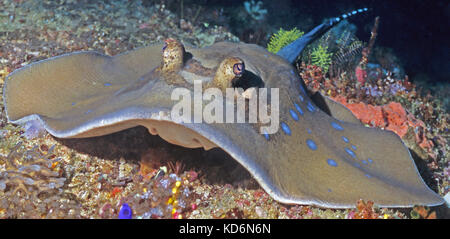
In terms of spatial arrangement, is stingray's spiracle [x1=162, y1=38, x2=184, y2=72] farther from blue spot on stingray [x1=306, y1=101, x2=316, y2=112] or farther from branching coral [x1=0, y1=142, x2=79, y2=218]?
blue spot on stingray [x1=306, y1=101, x2=316, y2=112]

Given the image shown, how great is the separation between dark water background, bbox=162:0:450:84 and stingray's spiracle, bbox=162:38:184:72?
357 inches

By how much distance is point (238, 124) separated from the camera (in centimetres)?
269

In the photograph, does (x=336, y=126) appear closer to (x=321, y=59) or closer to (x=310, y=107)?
(x=310, y=107)

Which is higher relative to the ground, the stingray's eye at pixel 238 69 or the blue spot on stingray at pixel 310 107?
the stingray's eye at pixel 238 69

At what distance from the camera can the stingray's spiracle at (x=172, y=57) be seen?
10.7 ft

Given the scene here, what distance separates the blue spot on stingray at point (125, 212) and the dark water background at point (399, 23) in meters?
10.2

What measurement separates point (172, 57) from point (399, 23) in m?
15.6

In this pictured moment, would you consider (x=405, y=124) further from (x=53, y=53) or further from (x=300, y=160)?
(x=53, y=53)

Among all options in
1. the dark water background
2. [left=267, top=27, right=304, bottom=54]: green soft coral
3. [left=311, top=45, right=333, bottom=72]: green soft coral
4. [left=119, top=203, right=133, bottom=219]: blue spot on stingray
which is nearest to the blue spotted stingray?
[left=119, top=203, right=133, bottom=219]: blue spot on stingray

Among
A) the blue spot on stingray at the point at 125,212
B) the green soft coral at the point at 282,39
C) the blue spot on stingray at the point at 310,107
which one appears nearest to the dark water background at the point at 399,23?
the green soft coral at the point at 282,39

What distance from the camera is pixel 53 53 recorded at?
5652 millimetres

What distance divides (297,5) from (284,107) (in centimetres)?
1450

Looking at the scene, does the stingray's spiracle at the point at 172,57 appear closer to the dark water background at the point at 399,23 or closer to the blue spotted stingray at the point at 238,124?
the blue spotted stingray at the point at 238,124
